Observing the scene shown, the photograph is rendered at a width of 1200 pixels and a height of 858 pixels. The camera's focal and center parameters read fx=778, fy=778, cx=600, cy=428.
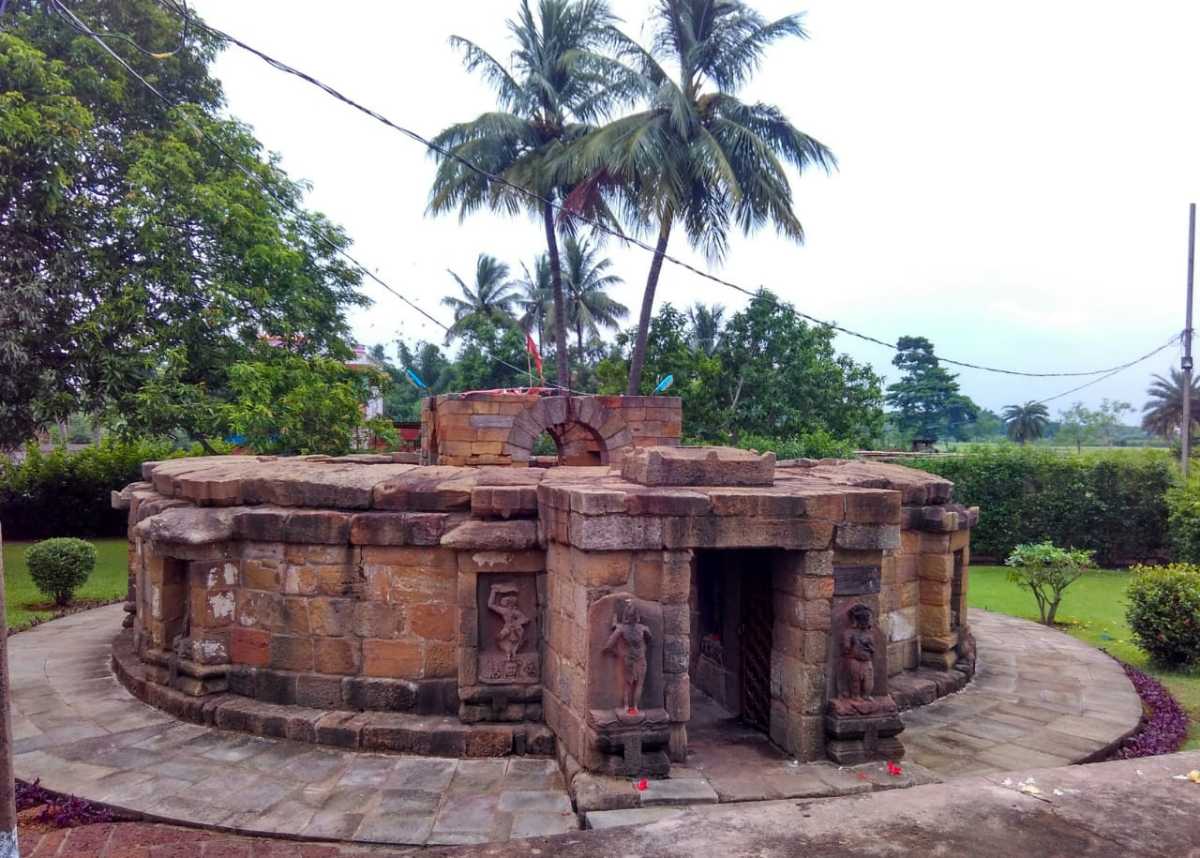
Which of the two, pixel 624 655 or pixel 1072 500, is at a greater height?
pixel 624 655

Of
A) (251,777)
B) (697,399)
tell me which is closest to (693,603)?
(251,777)

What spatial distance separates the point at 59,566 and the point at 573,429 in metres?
7.54

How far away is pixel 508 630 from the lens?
5.93 metres

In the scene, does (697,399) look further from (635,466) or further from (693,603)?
(635,466)

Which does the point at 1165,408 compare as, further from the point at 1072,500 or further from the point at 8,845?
Answer: the point at 8,845

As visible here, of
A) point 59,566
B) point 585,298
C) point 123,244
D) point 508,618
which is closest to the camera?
point 508,618

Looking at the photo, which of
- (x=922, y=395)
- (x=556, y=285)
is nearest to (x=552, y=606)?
(x=556, y=285)

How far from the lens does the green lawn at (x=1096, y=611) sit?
26.5ft

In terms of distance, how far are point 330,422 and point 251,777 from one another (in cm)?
937

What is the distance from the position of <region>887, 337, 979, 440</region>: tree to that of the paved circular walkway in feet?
149

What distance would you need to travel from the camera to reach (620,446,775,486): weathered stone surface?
5.57 metres

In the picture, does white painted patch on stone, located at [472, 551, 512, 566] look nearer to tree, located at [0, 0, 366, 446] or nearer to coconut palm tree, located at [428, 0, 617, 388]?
tree, located at [0, 0, 366, 446]

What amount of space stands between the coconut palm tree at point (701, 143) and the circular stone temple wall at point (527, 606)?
10.9m

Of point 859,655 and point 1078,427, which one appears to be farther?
point 1078,427
